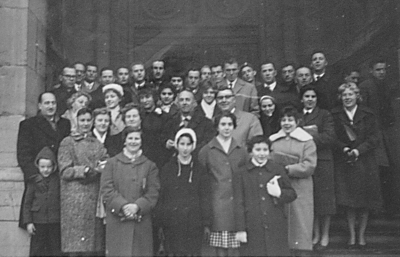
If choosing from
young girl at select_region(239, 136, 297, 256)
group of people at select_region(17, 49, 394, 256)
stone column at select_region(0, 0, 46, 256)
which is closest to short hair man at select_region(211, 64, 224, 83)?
group of people at select_region(17, 49, 394, 256)

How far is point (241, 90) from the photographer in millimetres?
6848

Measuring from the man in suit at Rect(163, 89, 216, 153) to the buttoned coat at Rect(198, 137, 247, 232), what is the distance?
324 millimetres

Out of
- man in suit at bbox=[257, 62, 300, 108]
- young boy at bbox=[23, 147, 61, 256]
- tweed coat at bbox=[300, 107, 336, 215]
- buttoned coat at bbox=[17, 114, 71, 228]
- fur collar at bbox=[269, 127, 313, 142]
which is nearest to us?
young boy at bbox=[23, 147, 61, 256]

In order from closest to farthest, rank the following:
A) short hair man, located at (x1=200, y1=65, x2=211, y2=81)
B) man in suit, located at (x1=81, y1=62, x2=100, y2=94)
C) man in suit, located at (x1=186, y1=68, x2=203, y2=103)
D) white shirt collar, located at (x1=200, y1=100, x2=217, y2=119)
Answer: white shirt collar, located at (x1=200, y1=100, x2=217, y2=119) → man in suit, located at (x1=186, y1=68, x2=203, y2=103) → short hair man, located at (x1=200, y1=65, x2=211, y2=81) → man in suit, located at (x1=81, y1=62, x2=100, y2=94)

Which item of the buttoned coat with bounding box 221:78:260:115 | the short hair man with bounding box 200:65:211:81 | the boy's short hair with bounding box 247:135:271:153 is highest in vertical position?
the short hair man with bounding box 200:65:211:81

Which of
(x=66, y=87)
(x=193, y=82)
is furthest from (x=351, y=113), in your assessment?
(x=66, y=87)

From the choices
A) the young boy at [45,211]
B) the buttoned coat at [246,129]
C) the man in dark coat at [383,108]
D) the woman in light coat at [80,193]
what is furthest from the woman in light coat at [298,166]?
the young boy at [45,211]

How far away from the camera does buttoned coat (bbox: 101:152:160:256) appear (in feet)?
17.7

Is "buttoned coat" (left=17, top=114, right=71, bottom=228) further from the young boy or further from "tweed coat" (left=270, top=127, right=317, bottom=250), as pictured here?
"tweed coat" (left=270, top=127, right=317, bottom=250)

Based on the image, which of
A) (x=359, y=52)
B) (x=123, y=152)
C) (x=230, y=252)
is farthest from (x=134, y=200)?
(x=359, y=52)

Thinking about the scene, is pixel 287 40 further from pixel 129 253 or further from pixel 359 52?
A: pixel 129 253

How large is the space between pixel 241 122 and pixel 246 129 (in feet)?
0.33

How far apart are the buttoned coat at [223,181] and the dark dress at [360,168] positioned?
135 cm

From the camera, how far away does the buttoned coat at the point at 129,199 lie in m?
5.38
